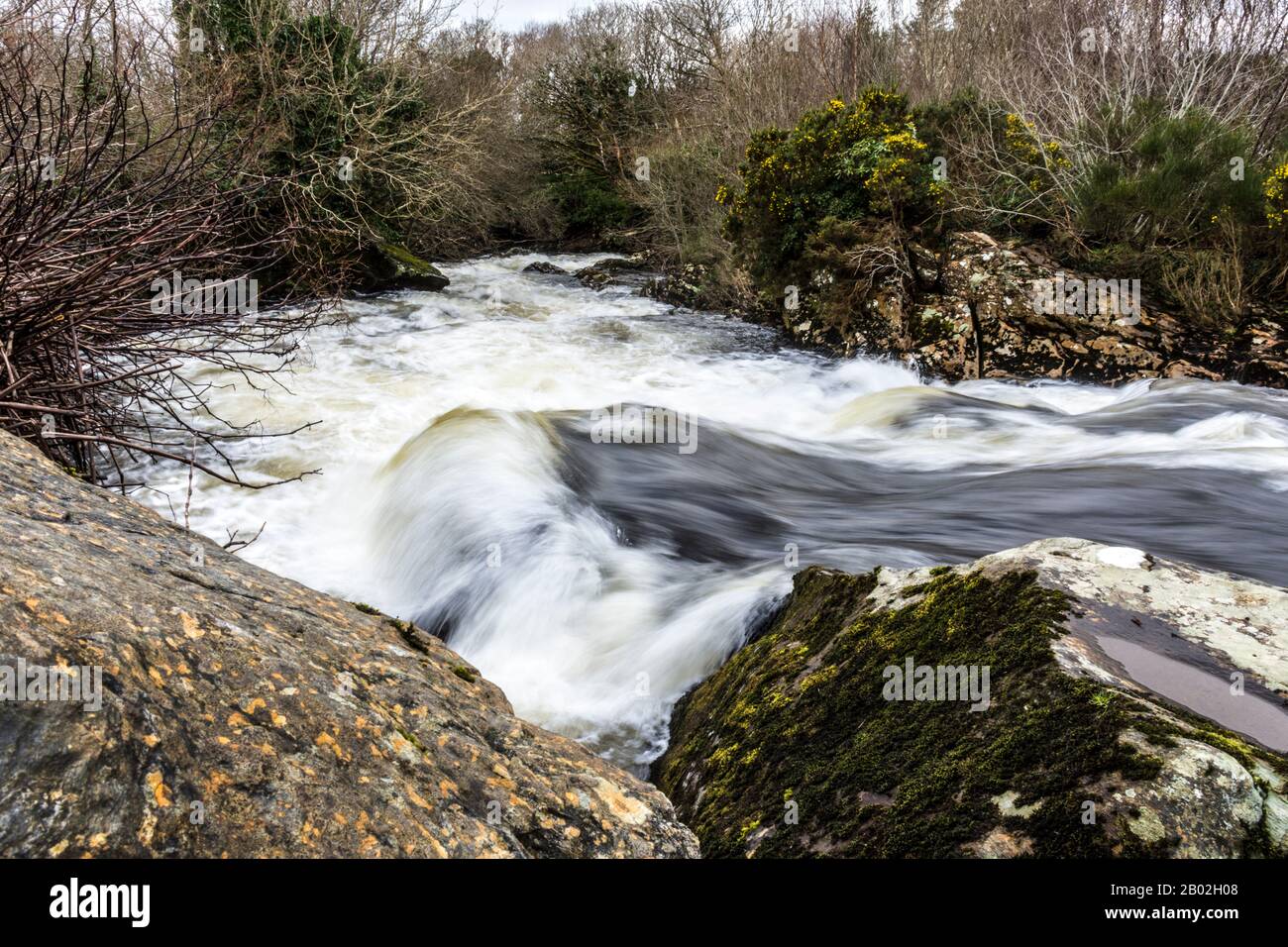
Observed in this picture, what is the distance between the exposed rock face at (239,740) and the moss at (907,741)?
368 mm

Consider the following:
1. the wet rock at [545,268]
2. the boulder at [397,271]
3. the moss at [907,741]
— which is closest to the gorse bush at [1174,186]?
the moss at [907,741]

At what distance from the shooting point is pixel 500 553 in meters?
5.28

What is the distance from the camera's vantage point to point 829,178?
38.8ft

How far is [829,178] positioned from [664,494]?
281 inches

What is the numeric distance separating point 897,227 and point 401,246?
10129mm

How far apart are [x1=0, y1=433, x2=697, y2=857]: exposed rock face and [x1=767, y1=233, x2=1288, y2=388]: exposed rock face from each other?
9164 mm

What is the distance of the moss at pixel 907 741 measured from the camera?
188 centimetres

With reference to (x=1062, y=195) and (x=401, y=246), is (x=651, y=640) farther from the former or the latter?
(x=401, y=246)

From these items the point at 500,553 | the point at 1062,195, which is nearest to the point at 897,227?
the point at 1062,195
